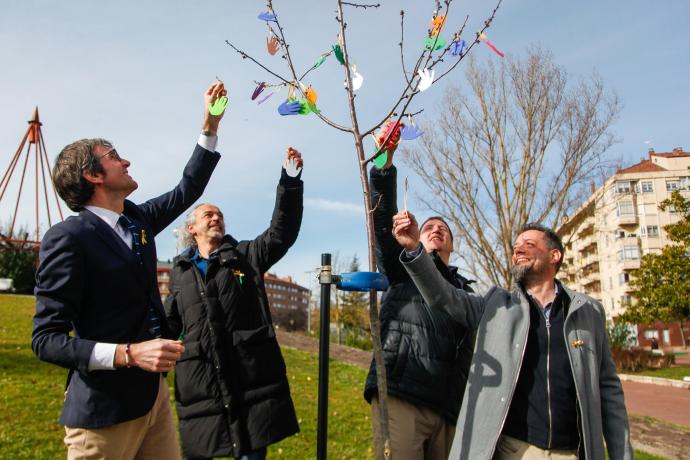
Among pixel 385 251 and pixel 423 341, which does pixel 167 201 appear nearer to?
pixel 385 251

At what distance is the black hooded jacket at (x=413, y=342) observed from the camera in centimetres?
292

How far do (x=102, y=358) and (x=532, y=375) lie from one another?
1.97 m

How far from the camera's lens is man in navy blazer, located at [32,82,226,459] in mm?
1913

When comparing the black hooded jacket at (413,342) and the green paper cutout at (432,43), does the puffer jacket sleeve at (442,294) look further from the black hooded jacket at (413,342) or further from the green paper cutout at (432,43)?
the green paper cutout at (432,43)

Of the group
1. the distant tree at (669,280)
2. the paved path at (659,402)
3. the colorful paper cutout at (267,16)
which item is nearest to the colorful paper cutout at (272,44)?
the colorful paper cutout at (267,16)

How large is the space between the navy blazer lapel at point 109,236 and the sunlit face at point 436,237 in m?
1.78

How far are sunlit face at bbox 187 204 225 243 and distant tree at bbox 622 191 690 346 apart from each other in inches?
824

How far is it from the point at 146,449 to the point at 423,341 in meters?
1.47

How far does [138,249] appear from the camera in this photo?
2326mm

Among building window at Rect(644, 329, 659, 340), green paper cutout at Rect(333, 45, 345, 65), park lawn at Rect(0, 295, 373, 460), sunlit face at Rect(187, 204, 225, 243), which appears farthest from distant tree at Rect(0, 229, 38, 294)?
building window at Rect(644, 329, 659, 340)

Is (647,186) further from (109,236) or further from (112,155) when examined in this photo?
(109,236)

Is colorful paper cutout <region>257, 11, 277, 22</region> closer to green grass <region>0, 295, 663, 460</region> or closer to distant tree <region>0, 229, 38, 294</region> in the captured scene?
green grass <region>0, 295, 663, 460</region>

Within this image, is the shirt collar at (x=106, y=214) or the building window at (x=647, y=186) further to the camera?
the building window at (x=647, y=186)

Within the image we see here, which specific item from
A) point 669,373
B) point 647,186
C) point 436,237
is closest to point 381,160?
point 436,237
